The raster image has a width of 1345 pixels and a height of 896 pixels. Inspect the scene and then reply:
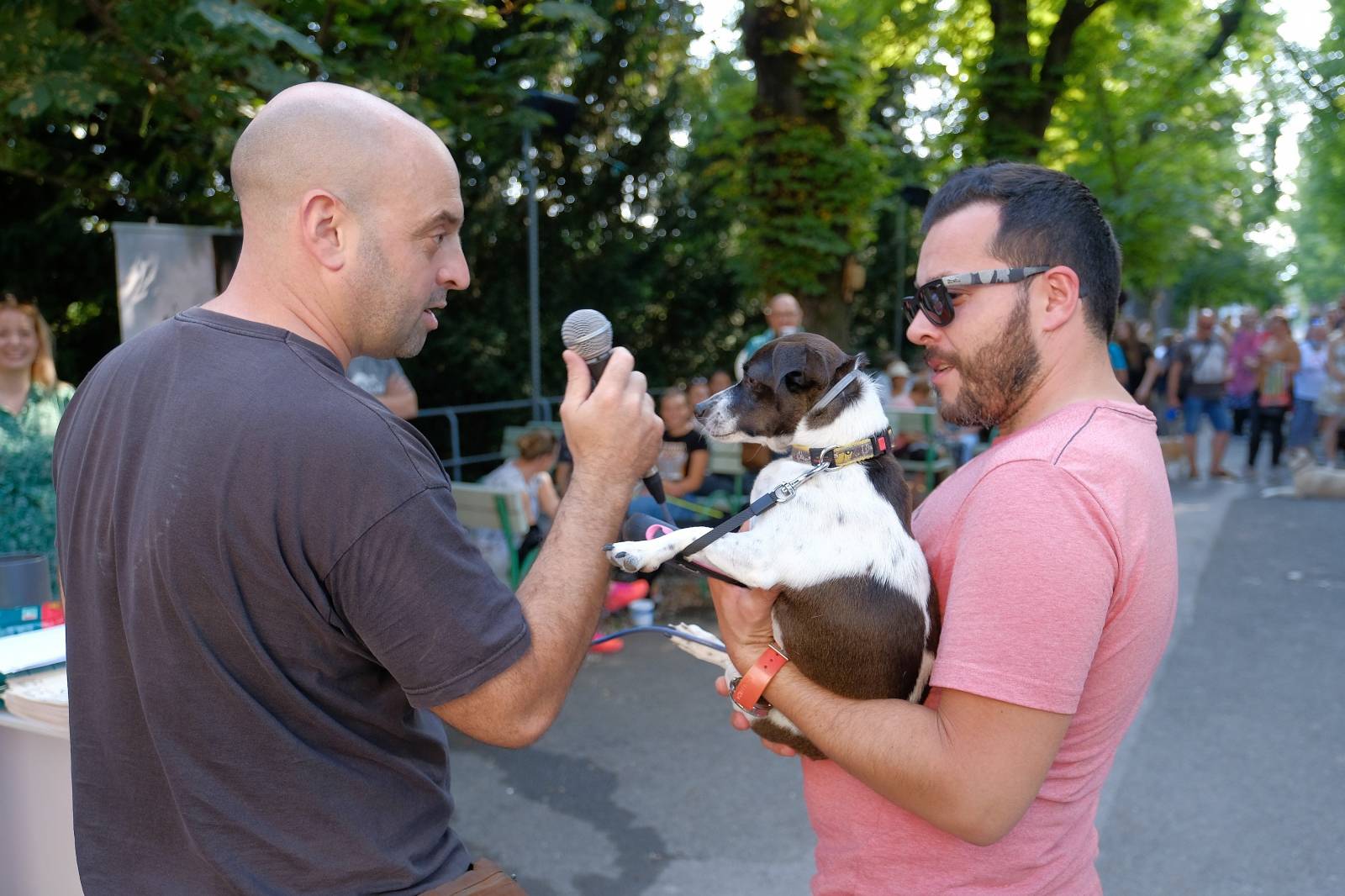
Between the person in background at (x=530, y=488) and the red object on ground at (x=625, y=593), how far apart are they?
687 mm

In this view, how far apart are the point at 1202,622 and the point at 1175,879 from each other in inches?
154

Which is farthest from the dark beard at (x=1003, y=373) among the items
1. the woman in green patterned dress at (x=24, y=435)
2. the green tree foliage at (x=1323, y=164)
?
the green tree foliage at (x=1323, y=164)

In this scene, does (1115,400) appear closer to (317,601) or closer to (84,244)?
(317,601)

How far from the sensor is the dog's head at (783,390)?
223cm

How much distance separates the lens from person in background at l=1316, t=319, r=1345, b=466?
1284 centimetres

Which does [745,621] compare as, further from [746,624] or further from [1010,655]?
[1010,655]

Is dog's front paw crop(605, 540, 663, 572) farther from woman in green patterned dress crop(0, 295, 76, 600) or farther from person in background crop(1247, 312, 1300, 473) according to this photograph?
person in background crop(1247, 312, 1300, 473)

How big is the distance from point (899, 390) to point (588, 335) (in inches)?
448

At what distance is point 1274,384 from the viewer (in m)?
13.9

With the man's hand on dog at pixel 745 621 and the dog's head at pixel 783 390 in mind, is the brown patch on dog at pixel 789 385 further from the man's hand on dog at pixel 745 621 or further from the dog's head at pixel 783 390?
the man's hand on dog at pixel 745 621

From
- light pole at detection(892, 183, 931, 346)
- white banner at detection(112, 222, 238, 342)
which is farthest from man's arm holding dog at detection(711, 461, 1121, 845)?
light pole at detection(892, 183, 931, 346)

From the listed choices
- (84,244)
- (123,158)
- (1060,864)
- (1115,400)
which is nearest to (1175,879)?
(1060,864)

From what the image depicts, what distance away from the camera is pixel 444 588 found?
4.31 feet

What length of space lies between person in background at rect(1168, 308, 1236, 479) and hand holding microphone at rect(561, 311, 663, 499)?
1436 cm
